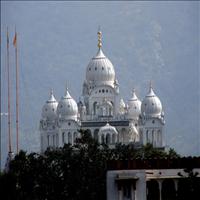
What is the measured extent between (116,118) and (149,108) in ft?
12.6

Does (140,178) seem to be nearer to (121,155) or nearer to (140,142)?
(121,155)

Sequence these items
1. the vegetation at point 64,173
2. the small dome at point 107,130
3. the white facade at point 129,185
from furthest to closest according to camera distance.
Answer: the small dome at point 107,130 < the vegetation at point 64,173 < the white facade at point 129,185

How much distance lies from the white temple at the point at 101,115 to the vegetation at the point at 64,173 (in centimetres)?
4902

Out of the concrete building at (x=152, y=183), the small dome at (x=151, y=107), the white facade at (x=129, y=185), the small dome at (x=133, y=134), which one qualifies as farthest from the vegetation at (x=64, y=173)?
the small dome at (x=151, y=107)

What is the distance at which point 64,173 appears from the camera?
107438 millimetres

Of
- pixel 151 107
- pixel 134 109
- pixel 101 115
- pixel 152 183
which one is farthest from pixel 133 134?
pixel 152 183

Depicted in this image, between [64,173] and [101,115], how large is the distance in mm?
64555

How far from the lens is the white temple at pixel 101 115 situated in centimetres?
16912

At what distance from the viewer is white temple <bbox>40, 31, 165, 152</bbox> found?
169125 millimetres

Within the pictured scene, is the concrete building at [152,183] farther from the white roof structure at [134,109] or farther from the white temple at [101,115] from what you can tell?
the white roof structure at [134,109]

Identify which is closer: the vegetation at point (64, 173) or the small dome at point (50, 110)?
the vegetation at point (64, 173)

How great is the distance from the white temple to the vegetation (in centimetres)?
4902

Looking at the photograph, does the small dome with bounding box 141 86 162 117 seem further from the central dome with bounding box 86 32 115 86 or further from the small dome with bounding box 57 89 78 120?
the small dome with bounding box 57 89 78 120

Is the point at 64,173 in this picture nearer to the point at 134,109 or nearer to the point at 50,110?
the point at 50,110
